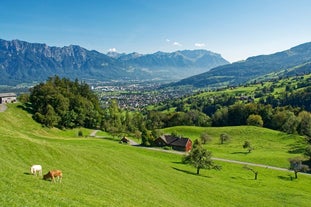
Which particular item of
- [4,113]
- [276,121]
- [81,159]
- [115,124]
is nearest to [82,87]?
[115,124]

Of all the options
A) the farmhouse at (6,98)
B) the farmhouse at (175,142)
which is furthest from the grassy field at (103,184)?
the farmhouse at (6,98)

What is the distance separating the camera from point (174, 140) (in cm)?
12950

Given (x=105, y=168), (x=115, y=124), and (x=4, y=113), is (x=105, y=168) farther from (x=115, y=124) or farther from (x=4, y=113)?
(x=115, y=124)

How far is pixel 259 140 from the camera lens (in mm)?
140750

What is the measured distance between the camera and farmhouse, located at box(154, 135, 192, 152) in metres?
125

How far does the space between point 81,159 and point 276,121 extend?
150111mm

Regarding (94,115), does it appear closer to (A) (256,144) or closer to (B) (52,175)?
(A) (256,144)

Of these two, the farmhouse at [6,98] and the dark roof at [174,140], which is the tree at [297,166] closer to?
the dark roof at [174,140]

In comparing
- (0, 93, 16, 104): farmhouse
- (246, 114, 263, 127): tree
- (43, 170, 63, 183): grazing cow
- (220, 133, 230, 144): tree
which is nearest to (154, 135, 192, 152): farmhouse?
(220, 133, 230, 144): tree

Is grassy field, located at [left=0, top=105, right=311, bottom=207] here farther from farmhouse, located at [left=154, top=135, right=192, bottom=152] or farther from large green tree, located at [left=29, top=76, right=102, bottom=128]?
large green tree, located at [left=29, top=76, right=102, bottom=128]

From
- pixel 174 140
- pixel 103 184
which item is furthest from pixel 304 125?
pixel 103 184

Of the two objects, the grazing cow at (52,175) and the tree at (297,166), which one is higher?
the grazing cow at (52,175)

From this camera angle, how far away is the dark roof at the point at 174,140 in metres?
126

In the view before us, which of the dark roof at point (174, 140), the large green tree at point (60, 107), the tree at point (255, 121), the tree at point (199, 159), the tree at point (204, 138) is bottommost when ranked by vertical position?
A: the tree at point (204, 138)
